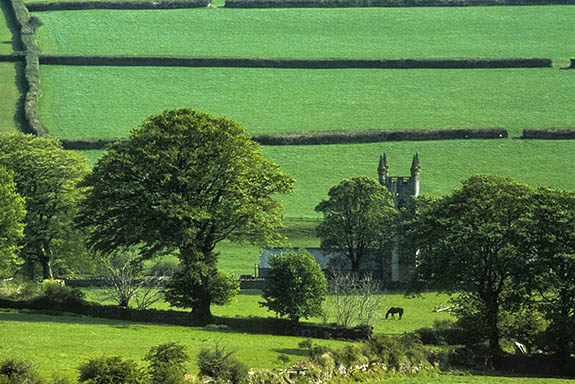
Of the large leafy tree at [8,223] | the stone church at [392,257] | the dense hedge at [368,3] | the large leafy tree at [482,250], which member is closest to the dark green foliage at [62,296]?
the large leafy tree at [8,223]

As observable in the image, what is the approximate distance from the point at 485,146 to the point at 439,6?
65436mm

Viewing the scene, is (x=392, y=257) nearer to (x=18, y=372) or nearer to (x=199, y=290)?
(x=199, y=290)

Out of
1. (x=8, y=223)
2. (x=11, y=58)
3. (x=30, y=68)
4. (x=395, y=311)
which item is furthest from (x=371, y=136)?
(x=8, y=223)

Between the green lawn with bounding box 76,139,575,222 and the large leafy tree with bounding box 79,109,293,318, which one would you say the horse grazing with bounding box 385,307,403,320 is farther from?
the green lawn with bounding box 76,139,575,222

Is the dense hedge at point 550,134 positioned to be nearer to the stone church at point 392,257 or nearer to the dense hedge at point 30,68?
the stone church at point 392,257

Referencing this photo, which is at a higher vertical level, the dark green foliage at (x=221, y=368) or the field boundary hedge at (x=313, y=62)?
the field boundary hedge at (x=313, y=62)

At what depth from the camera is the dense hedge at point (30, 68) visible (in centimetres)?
12506

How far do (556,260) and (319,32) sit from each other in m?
112

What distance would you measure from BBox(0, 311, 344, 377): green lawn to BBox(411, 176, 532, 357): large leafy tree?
8.28 m

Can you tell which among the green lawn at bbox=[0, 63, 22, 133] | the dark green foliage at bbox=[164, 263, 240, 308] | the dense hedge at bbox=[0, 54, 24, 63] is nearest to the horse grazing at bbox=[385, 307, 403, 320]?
the dark green foliage at bbox=[164, 263, 240, 308]

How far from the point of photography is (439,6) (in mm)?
183500

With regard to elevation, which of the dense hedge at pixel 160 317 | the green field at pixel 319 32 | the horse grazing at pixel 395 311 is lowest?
the dense hedge at pixel 160 317

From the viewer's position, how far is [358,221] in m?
95.1

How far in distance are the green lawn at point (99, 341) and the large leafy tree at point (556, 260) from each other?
12606mm
